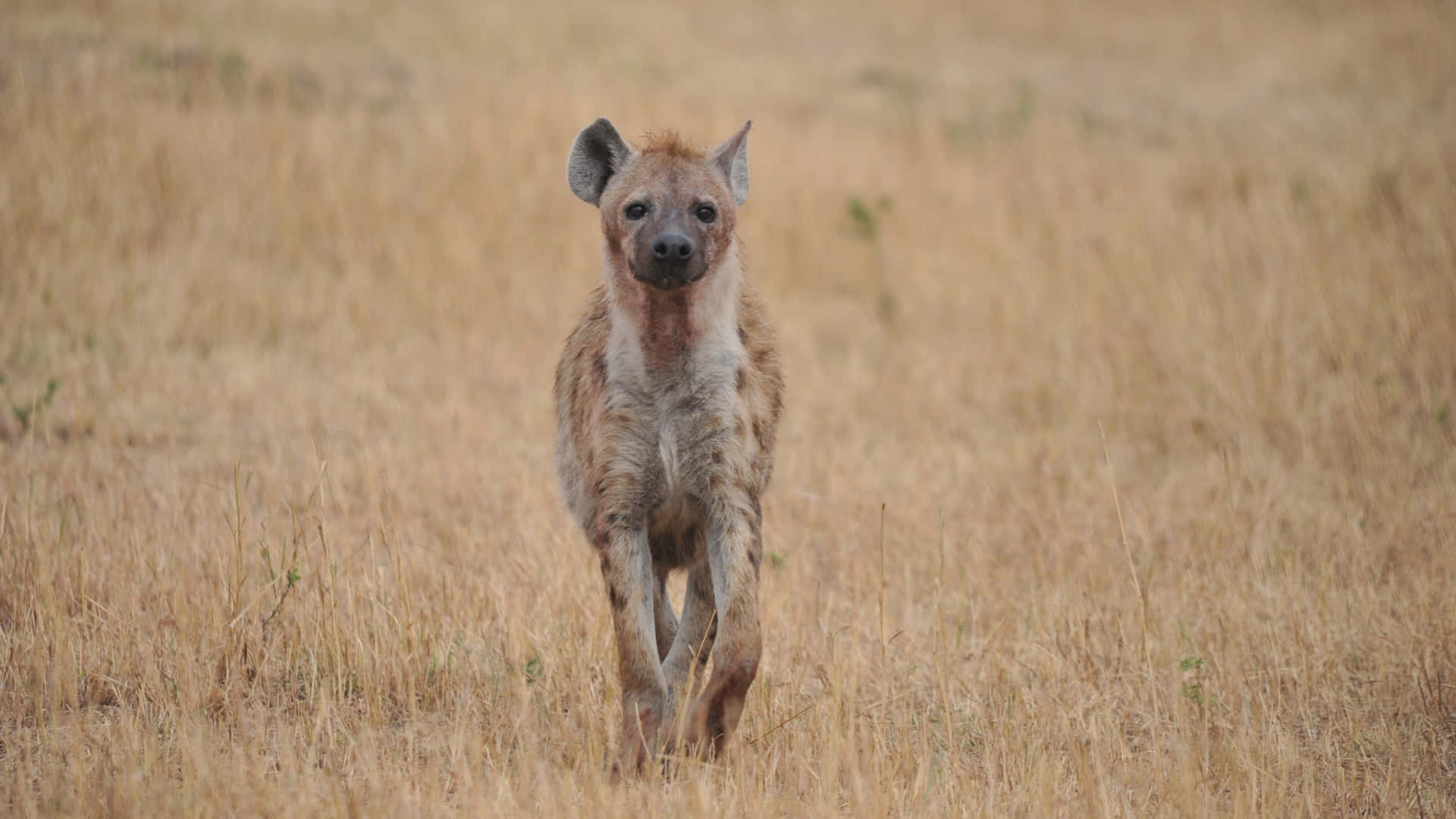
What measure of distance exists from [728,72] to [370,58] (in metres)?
3.88

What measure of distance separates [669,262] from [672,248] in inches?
1.7

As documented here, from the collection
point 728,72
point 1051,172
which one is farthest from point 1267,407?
point 728,72

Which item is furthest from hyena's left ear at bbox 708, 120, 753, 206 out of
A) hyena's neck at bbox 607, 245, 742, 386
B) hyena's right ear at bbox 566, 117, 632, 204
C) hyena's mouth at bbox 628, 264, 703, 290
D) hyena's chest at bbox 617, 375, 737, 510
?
hyena's chest at bbox 617, 375, 737, 510

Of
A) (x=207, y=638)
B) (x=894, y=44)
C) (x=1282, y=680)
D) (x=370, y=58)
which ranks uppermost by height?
(x=894, y=44)

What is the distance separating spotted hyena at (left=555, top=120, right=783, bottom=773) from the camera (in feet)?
11.7

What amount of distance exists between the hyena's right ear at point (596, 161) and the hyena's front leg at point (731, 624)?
1144 millimetres

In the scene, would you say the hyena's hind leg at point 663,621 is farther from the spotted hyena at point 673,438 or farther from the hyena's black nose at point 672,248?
the hyena's black nose at point 672,248

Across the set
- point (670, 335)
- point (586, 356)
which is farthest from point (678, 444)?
point (586, 356)

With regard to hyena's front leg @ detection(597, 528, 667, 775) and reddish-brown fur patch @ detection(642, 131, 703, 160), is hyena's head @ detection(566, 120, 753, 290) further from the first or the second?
hyena's front leg @ detection(597, 528, 667, 775)

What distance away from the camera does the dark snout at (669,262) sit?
3.55 metres

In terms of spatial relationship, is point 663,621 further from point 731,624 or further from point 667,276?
point 667,276

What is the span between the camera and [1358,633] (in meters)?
4.47

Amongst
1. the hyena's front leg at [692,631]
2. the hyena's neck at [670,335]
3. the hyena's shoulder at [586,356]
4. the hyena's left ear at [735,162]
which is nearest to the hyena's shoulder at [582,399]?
the hyena's shoulder at [586,356]

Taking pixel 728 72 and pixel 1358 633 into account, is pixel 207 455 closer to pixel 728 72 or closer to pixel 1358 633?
pixel 1358 633
